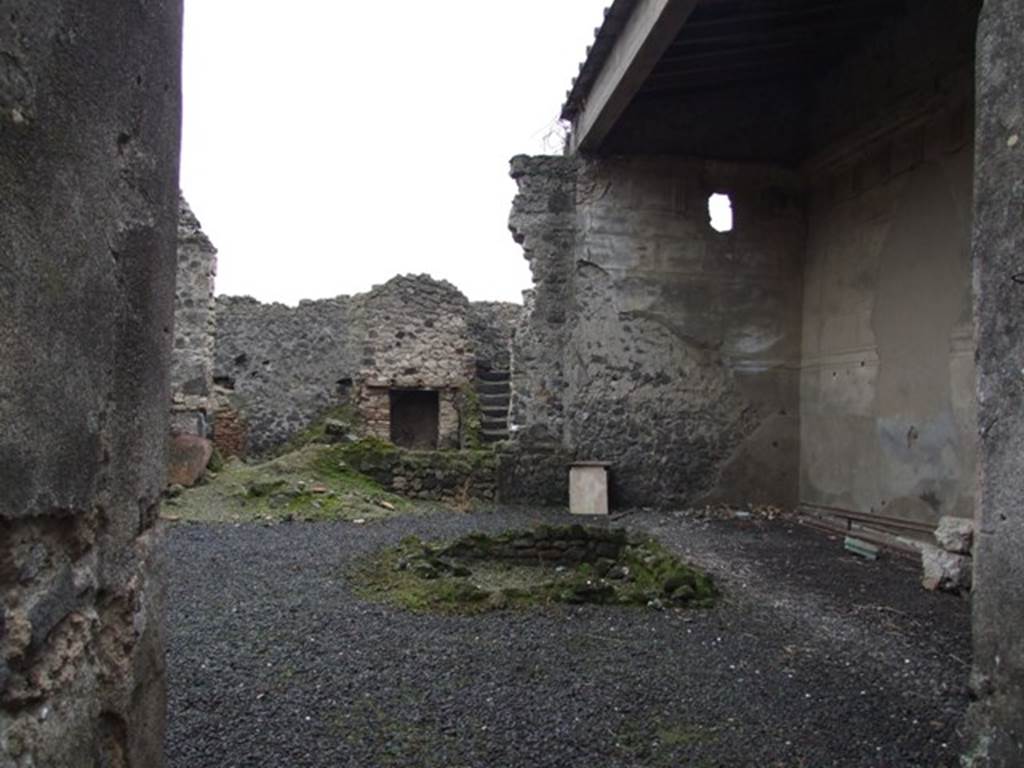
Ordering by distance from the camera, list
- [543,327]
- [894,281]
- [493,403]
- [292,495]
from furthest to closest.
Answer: [493,403] < [543,327] < [292,495] < [894,281]

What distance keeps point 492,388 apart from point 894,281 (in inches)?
317

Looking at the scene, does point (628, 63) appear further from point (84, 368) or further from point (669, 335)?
point (84, 368)

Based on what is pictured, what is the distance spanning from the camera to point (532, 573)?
5992 millimetres

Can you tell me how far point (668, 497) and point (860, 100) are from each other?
473 centimetres

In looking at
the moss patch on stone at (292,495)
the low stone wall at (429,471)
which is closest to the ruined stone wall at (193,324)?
the moss patch on stone at (292,495)

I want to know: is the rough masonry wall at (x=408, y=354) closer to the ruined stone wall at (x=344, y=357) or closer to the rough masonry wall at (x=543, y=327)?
the ruined stone wall at (x=344, y=357)

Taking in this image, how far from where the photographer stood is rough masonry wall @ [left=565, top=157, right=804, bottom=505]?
885 centimetres

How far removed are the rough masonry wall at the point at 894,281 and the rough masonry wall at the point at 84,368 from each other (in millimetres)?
6047

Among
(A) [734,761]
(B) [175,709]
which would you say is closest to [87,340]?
(B) [175,709]

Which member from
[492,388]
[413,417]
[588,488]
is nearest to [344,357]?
[413,417]

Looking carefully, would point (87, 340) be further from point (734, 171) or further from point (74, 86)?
point (734, 171)

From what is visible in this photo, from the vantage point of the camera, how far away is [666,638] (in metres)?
4.00

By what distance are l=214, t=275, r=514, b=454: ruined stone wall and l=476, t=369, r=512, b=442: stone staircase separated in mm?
366

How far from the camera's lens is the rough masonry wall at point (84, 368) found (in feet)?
4.01
